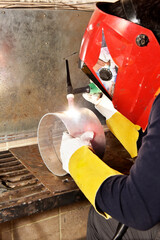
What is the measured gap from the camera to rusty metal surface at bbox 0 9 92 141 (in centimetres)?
176

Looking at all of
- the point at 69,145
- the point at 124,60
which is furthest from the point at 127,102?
the point at 69,145

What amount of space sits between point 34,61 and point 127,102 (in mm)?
905

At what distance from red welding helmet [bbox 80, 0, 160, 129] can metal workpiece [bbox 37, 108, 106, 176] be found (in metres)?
0.21

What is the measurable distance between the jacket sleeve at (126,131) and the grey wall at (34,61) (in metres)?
0.54

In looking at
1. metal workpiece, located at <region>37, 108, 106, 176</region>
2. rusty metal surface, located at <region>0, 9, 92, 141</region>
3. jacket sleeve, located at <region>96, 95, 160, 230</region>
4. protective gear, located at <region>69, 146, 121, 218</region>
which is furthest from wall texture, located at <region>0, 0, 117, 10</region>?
jacket sleeve, located at <region>96, 95, 160, 230</region>

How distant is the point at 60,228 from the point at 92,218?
60cm

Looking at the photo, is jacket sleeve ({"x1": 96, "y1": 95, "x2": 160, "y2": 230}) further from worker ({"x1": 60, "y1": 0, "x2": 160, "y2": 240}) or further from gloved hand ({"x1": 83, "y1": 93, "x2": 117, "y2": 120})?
gloved hand ({"x1": 83, "y1": 93, "x2": 117, "y2": 120})

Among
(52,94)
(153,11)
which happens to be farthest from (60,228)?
(153,11)

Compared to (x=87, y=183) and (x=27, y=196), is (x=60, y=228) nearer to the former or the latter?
(x=27, y=196)

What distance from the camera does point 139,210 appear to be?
0.92 meters

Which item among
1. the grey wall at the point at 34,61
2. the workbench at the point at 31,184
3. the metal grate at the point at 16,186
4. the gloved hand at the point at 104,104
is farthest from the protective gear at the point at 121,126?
the metal grate at the point at 16,186

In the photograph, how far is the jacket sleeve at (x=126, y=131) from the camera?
162cm

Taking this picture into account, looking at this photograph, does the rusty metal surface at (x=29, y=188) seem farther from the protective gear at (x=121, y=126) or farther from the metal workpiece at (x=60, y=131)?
the protective gear at (x=121, y=126)

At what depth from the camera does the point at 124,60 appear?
3.76 ft
